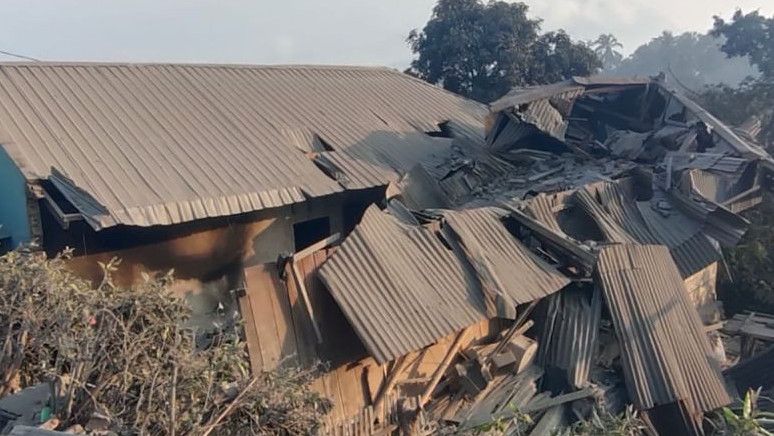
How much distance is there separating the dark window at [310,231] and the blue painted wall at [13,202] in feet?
13.2

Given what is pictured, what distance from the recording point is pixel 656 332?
834 centimetres

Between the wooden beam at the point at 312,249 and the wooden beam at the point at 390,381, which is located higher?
the wooden beam at the point at 312,249

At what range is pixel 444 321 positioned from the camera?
23.1 feet

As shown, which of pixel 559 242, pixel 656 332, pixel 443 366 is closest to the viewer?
pixel 443 366

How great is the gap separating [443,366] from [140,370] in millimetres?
3619

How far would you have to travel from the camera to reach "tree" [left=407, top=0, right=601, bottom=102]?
2061 centimetres

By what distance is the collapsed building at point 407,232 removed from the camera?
6.91 metres

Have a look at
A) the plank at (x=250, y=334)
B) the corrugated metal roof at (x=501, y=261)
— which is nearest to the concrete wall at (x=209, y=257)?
the plank at (x=250, y=334)

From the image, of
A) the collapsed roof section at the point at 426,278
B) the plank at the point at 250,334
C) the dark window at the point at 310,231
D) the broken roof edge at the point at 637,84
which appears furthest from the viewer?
the broken roof edge at the point at 637,84

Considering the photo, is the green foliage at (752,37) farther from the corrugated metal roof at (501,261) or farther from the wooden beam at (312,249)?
the wooden beam at (312,249)

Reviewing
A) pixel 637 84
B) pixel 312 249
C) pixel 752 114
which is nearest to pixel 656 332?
pixel 312 249

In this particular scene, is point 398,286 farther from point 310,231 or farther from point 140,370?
point 310,231

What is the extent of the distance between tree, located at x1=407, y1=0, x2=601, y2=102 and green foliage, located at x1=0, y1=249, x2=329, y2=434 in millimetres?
16981

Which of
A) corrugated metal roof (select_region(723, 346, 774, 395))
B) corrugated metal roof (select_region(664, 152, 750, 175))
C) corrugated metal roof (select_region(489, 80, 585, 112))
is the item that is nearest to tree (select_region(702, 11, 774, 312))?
corrugated metal roof (select_region(664, 152, 750, 175))
